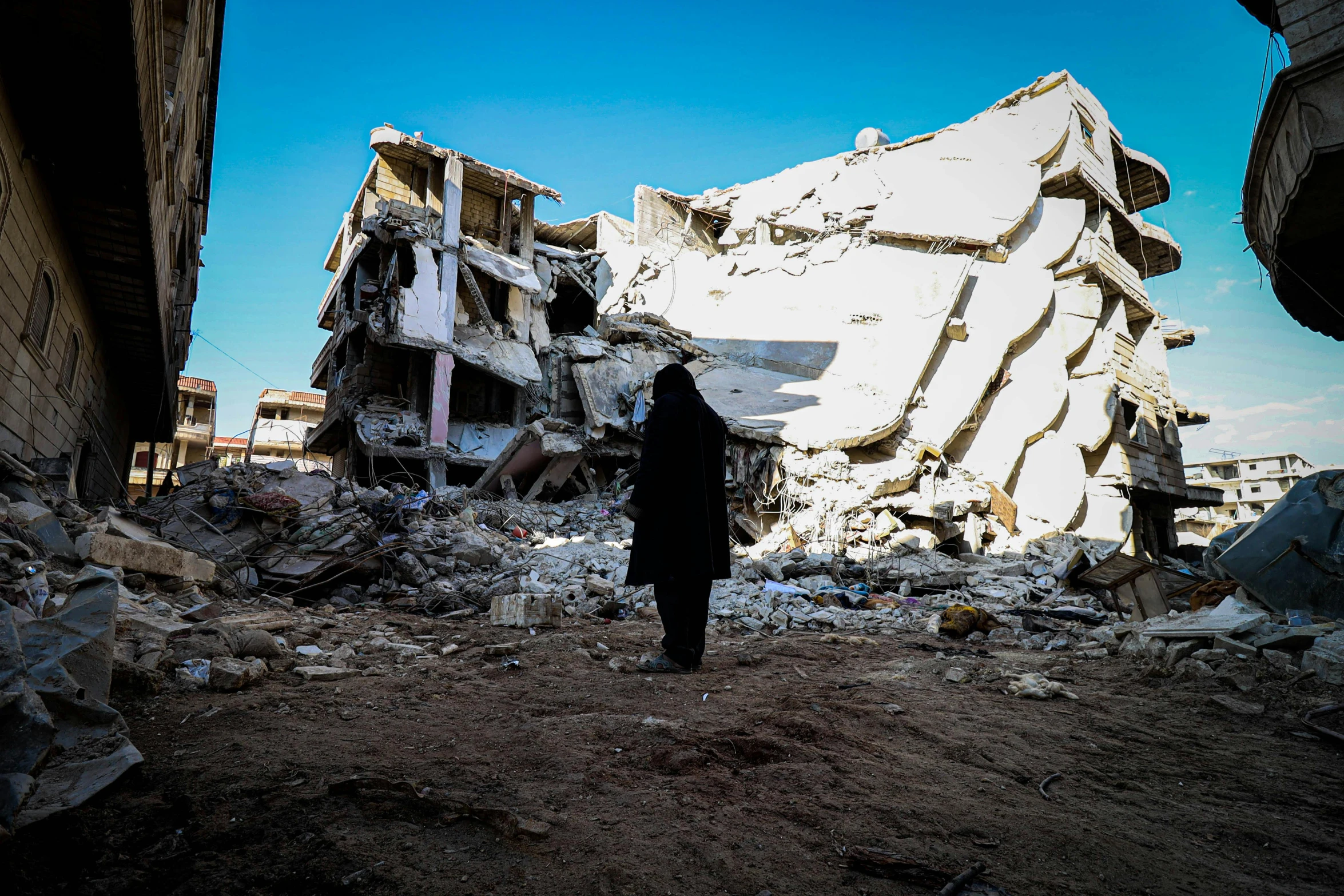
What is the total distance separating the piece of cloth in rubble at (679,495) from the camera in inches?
146

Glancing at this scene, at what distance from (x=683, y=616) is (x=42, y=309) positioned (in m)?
6.99

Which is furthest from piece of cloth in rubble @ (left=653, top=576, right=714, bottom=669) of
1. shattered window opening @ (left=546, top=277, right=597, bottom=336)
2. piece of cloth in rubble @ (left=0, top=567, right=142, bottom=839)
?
shattered window opening @ (left=546, top=277, right=597, bottom=336)

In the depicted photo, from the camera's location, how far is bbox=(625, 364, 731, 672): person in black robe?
12.2ft

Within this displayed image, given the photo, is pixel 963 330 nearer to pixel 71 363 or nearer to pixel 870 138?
pixel 870 138

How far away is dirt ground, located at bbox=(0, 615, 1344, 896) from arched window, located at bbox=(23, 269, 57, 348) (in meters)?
5.42

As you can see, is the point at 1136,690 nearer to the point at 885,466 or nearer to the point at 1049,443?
the point at 885,466

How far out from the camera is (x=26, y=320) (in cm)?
583

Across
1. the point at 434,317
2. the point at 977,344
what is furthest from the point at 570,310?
the point at 977,344

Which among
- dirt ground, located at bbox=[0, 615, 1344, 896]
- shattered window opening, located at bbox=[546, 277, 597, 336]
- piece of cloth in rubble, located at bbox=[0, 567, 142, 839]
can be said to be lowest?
dirt ground, located at bbox=[0, 615, 1344, 896]

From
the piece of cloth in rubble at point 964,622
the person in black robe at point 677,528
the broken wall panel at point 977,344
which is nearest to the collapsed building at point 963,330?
the broken wall panel at point 977,344

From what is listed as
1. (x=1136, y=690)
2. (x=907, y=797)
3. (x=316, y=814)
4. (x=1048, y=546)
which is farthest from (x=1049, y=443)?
(x=316, y=814)

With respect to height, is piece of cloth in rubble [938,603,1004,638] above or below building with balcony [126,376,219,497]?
below

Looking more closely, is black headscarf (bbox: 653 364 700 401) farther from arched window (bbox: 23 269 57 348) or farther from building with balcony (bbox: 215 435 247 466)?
building with balcony (bbox: 215 435 247 466)

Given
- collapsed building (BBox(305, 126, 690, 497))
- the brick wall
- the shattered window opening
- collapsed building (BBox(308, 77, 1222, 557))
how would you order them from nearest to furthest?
the brick wall
collapsed building (BBox(308, 77, 1222, 557))
collapsed building (BBox(305, 126, 690, 497))
the shattered window opening
